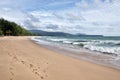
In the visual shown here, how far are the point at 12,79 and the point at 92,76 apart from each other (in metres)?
2.79

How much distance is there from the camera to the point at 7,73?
6.86 m

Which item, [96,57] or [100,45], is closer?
[96,57]

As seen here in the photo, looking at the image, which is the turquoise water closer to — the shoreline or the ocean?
the ocean

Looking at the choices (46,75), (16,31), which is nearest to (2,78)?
(46,75)

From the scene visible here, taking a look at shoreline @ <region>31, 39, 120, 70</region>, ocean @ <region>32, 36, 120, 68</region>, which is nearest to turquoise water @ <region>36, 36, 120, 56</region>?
ocean @ <region>32, 36, 120, 68</region>

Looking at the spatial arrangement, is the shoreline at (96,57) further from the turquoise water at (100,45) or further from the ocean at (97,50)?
the turquoise water at (100,45)

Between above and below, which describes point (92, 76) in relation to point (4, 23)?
below

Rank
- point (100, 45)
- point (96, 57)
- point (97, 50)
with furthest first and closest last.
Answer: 1. point (100, 45)
2. point (97, 50)
3. point (96, 57)

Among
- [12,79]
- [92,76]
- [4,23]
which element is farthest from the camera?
[4,23]

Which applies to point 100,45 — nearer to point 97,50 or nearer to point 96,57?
point 97,50

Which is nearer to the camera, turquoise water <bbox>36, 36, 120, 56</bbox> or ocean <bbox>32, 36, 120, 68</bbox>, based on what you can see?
ocean <bbox>32, 36, 120, 68</bbox>

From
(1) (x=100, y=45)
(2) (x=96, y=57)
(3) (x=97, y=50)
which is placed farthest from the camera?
(1) (x=100, y=45)

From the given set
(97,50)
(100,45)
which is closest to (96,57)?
(97,50)

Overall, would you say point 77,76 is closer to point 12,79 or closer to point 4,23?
point 12,79
